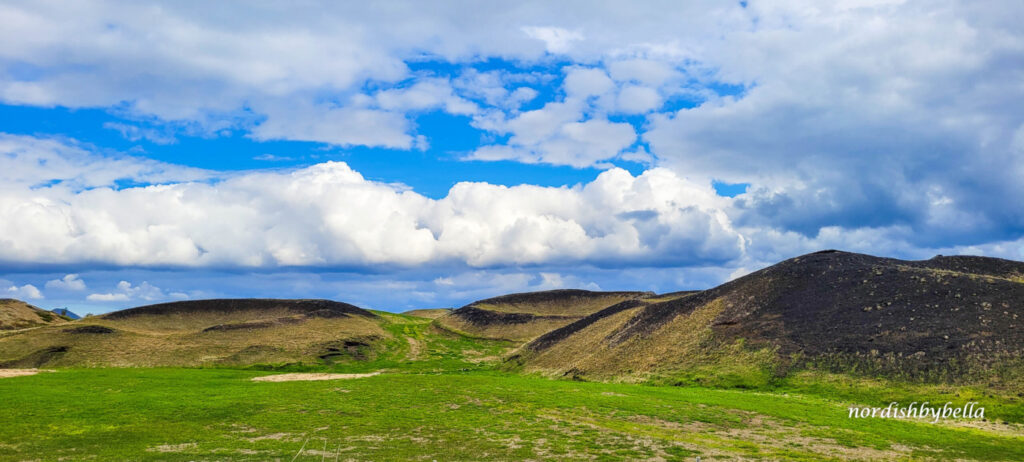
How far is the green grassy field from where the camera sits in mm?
28188

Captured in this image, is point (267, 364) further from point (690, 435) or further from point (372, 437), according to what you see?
point (690, 435)

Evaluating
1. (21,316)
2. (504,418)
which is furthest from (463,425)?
(21,316)

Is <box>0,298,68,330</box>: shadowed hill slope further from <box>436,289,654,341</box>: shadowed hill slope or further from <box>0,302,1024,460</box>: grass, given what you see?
<box>436,289,654,341</box>: shadowed hill slope

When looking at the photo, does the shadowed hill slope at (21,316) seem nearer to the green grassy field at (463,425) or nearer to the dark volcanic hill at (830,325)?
the green grassy field at (463,425)

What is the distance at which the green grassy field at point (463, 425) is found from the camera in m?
28.2

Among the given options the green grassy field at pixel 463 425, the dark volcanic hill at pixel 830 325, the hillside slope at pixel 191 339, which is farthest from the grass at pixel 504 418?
the hillside slope at pixel 191 339

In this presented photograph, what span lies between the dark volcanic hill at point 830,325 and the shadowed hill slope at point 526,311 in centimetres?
3767

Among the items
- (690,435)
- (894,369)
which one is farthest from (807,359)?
(690,435)

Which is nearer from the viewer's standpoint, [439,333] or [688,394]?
[688,394]

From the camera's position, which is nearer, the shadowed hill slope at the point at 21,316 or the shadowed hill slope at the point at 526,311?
the shadowed hill slope at the point at 21,316

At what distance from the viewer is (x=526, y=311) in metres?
154

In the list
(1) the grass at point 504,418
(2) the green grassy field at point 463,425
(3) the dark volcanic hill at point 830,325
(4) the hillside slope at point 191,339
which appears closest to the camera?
(2) the green grassy field at point 463,425

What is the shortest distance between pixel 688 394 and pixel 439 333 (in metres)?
84.7

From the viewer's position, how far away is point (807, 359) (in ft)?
179
